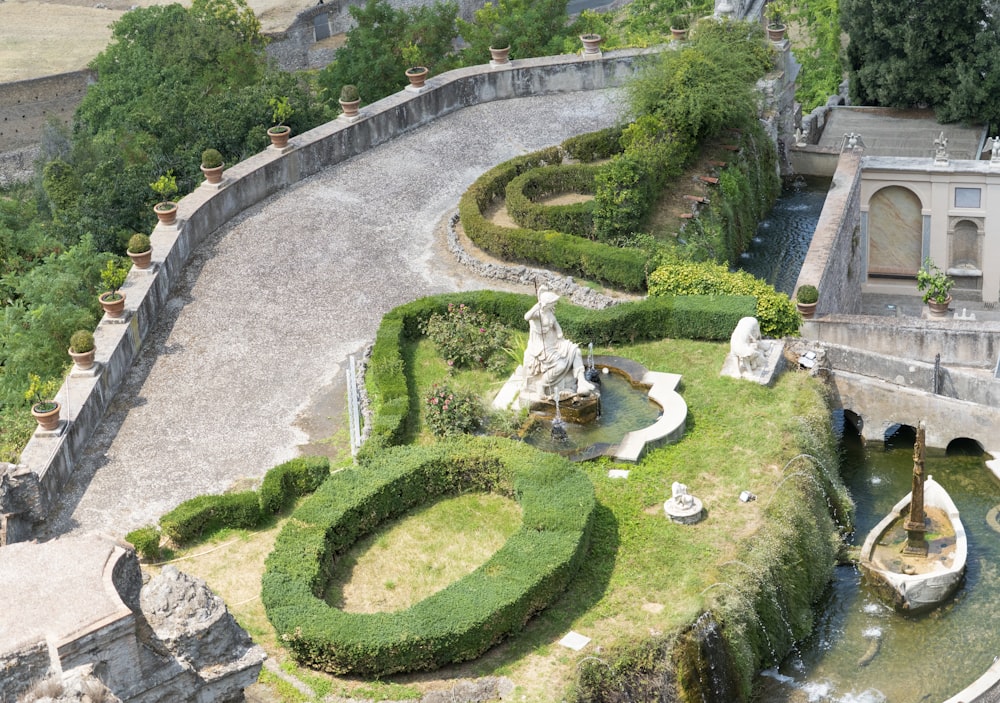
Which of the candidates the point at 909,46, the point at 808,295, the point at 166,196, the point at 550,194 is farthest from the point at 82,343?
the point at 909,46

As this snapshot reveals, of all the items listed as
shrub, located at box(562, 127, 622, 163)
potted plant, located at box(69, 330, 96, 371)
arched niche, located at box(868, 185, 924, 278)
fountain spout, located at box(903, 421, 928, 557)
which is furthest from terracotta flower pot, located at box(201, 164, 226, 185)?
arched niche, located at box(868, 185, 924, 278)

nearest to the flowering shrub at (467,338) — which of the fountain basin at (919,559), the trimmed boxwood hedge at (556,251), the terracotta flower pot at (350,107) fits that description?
the trimmed boxwood hedge at (556,251)

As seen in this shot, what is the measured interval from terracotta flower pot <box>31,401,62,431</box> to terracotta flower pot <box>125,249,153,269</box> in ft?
18.8

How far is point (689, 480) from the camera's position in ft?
85.9

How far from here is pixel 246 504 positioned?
25000 millimetres

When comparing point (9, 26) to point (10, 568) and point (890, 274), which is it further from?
point (10, 568)

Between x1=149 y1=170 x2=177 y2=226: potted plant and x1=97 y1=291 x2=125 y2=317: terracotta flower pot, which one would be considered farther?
x1=149 y1=170 x2=177 y2=226: potted plant

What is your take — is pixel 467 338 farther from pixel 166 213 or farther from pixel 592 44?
pixel 592 44

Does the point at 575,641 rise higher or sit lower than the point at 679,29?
lower

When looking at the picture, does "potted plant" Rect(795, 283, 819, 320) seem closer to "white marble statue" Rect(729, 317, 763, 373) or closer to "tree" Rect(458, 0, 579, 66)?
"white marble statue" Rect(729, 317, 763, 373)

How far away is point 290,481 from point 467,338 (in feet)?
19.0

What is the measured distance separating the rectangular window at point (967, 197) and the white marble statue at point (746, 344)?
18337 millimetres

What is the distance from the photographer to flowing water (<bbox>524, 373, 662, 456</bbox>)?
89.0 feet

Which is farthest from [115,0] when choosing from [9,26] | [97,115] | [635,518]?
[635,518]
